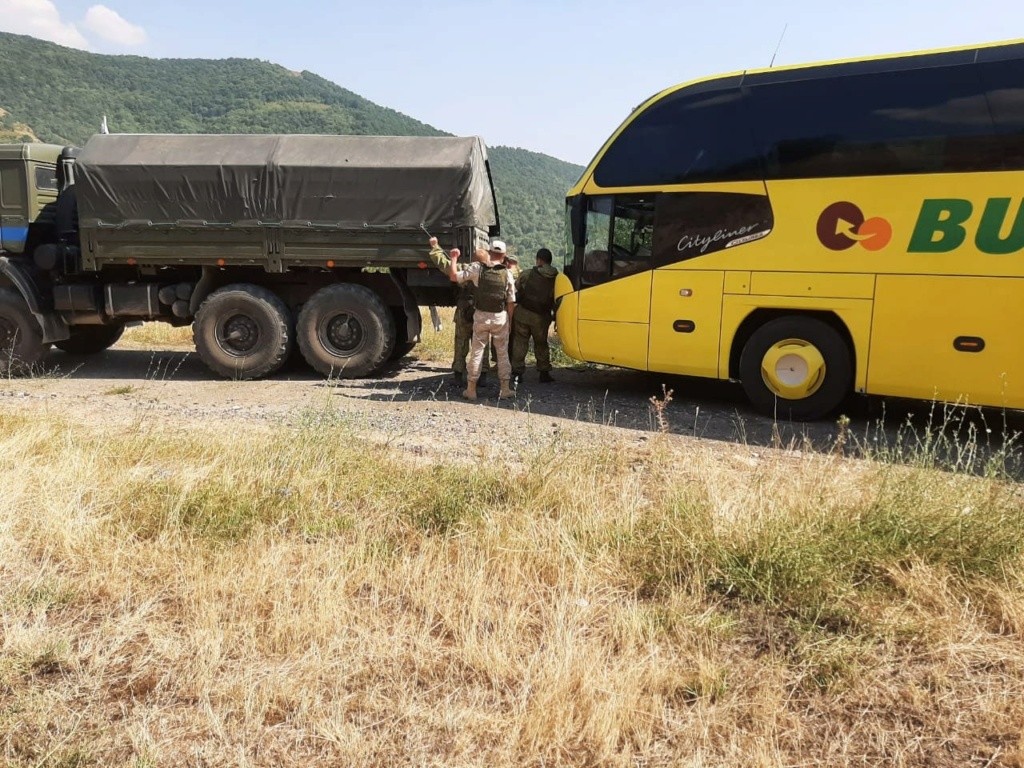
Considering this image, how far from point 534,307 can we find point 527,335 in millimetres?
414

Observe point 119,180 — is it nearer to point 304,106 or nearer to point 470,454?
point 470,454

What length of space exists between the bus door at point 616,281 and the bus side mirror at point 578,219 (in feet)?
0.20

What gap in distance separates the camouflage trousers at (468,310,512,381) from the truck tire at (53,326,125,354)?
6701 millimetres

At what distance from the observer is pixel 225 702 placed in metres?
2.64

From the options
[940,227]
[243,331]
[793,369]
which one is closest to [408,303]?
[243,331]

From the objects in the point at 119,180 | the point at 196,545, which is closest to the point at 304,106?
the point at 119,180

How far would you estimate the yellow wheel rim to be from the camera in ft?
24.5

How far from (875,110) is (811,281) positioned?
5.37 ft

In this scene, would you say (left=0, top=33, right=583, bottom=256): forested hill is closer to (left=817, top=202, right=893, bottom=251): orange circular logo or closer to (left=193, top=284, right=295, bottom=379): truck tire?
(left=193, top=284, right=295, bottom=379): truck tire

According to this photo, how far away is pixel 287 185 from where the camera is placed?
30.4 feet

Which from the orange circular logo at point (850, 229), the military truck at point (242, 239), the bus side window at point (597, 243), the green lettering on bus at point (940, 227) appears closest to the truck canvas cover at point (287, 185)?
the military truck at point (242, 239)

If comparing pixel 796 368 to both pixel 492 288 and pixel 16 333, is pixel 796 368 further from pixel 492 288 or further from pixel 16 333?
pixel 16 333

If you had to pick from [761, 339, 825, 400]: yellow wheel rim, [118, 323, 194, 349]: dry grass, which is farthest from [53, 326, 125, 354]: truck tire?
[761, 339, 825, 400]: yellow wheel rim

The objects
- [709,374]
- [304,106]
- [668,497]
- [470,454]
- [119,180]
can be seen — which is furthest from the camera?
[304,106]
